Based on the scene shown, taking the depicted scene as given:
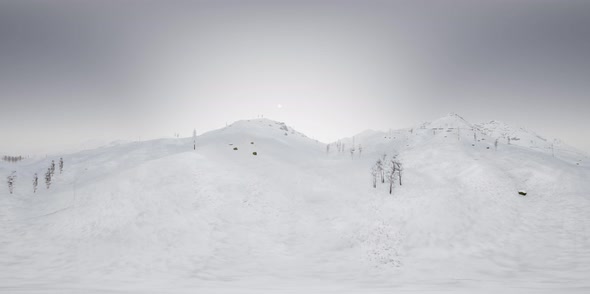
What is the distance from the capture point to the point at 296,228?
84.0ft

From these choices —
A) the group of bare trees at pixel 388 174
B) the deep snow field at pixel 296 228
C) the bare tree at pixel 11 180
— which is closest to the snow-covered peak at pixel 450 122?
the deep snow field at pixel 296 228

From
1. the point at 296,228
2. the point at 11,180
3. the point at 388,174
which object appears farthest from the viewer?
the point at 388,174

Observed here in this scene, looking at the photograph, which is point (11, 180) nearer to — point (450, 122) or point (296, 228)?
point (296, 228)

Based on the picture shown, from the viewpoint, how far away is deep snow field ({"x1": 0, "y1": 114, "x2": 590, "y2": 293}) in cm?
1747

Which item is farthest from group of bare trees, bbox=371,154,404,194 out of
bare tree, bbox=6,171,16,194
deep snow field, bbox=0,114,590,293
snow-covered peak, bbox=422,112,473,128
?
snow-covered peak, bbox=422,112,473,128

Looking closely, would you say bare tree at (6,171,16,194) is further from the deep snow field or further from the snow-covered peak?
→ the snow-covered peak

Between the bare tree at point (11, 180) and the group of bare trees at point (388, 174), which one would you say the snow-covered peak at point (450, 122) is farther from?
the bare tree at point (11, 180)

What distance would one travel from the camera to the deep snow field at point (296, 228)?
1747cm

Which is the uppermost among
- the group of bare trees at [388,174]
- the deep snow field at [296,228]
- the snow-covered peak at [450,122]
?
the snow-covered peak at [450,122]

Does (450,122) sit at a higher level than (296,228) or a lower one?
higher

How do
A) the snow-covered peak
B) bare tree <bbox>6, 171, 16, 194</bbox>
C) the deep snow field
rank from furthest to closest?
the snow-covered peak → bare tree <bbox>6, 171, 16, 194</bbox> → the deep snow field

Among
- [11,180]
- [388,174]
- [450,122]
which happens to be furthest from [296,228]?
[450,122]

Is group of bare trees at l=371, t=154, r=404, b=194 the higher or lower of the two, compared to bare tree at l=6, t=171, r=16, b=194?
higher

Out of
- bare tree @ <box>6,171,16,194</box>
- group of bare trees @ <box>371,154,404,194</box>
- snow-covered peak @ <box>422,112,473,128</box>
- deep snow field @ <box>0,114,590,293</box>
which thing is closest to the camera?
deep snow field @ <box>0,114,590,293</box>
